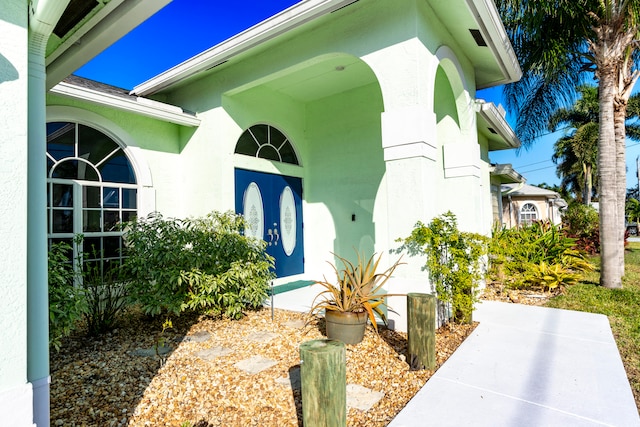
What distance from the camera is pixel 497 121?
8.93m

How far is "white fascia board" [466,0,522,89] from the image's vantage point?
5.38 m

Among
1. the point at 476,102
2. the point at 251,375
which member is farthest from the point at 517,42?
the point at 251,375

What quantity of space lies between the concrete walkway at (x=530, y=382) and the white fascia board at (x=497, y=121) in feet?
15.0

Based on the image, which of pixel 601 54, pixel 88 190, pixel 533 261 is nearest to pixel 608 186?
pixel 533 261

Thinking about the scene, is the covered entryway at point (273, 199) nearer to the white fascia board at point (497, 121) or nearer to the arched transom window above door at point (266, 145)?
the arched transom window above door at point (266, 145)

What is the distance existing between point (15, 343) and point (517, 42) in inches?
426

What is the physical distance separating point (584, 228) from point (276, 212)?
43.8 feet

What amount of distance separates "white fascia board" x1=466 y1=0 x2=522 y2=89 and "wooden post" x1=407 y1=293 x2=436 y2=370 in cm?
440

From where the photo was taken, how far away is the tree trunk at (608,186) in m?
7.67

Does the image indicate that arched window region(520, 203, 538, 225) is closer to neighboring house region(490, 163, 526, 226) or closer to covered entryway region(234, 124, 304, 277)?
neighboring house region(490, 163, 526, 226)

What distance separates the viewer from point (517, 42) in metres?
8.87

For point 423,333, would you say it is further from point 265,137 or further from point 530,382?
point 265,137

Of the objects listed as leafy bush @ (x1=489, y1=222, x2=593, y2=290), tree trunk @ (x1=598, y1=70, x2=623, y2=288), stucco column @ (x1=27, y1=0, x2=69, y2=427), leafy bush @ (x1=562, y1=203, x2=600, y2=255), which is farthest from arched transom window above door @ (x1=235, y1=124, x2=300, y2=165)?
Answer: leafy bush @ (x1=562, y1=203, x2=600, y2=255)

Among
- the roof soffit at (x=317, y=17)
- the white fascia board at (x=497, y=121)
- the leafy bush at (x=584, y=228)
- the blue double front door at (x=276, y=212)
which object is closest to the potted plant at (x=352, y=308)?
the blue double front door at (x=276, y=212)
